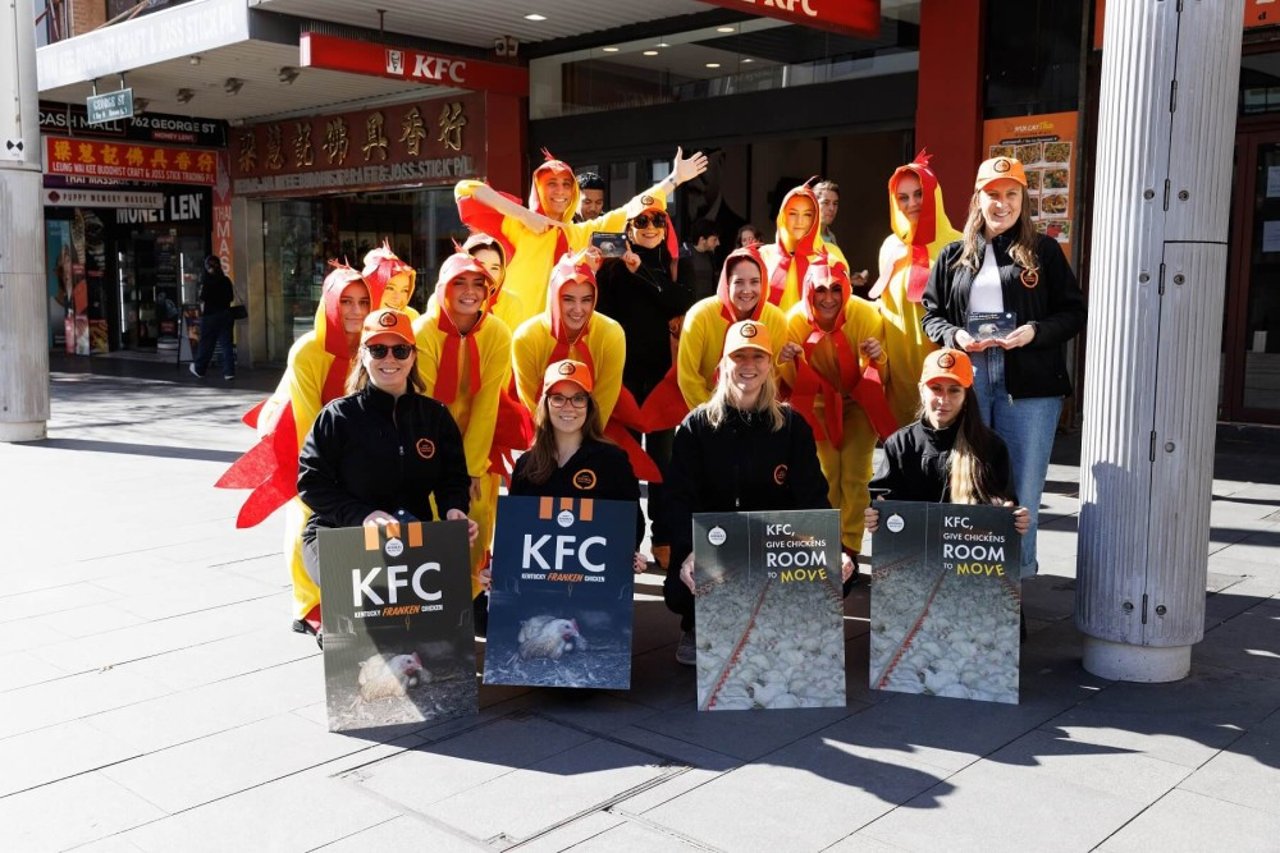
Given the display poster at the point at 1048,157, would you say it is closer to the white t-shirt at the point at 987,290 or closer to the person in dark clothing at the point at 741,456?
the white t-shirt at the point at 987,290

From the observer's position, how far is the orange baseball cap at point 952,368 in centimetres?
442

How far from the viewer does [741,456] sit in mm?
4582

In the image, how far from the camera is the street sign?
13664 millimetres

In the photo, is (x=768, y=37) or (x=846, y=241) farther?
(x=846, y=241)

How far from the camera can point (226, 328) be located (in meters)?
17.5

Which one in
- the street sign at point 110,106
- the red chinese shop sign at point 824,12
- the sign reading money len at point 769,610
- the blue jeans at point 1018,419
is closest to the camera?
the sign reading money len at point 769,610

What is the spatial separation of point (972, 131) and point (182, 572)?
7131mm

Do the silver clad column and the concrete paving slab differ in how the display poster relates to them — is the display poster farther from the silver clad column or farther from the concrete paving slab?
the concrete paving slab

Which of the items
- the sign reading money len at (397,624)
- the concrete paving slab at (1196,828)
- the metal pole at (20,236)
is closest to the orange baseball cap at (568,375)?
the sign reading money len at (397,624)

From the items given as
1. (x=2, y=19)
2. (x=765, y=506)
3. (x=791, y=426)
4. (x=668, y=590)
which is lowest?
(x=668, y=590)

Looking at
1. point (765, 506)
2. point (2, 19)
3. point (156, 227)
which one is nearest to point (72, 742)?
point (765, 506)

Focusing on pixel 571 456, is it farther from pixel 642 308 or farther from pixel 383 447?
pixel 642 308

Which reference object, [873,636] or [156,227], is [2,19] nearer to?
[873,636]

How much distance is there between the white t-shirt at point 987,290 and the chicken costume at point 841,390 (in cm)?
64
